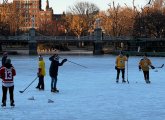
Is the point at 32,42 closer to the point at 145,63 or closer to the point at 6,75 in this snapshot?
the point at 145,63

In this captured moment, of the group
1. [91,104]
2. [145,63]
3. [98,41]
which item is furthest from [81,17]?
[91,104]

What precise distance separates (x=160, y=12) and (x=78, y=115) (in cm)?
7544

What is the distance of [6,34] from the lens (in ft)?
285

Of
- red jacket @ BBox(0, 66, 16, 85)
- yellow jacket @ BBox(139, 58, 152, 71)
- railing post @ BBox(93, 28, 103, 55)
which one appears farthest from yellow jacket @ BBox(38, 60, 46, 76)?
railing post @ BBox(93, 28, 103, 55)

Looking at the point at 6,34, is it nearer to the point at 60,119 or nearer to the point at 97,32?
the point at 97,32

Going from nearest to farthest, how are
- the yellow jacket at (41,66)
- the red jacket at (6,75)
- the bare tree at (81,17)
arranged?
1. the red jacket at (6,75)
2. the yellow jacket at (41,66)
3. the bare tree at (81,17)

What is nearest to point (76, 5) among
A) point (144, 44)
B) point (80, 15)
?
point (80, 15)

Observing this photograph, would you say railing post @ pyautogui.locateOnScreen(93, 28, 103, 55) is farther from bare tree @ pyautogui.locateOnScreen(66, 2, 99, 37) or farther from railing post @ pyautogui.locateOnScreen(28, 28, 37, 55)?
bare tree @ pyautogui.locateOnScreen(66, 2, 99, 37)

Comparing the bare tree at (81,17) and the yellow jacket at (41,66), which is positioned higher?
the bare tree at (81,17)

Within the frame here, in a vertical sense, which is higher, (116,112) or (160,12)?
(160,12)

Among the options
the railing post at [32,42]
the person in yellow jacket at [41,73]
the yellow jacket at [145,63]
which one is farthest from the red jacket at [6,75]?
the railing post at [32,42]

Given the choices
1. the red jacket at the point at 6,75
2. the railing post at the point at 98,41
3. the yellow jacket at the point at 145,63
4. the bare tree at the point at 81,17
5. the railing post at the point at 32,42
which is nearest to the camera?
the red jacket at the point at 6,75

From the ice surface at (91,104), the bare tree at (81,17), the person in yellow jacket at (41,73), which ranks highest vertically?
the bare tree at (81,17)

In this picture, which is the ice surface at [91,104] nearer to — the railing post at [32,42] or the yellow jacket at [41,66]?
the yellow jacket at [41,66]
